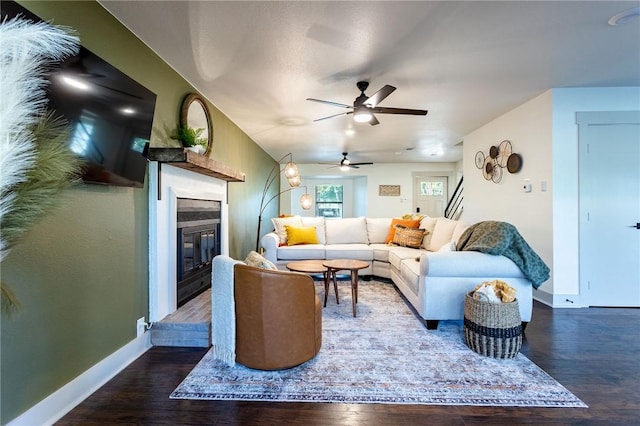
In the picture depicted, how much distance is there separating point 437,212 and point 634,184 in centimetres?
557

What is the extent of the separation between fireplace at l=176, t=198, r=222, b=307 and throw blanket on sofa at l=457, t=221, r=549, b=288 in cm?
273

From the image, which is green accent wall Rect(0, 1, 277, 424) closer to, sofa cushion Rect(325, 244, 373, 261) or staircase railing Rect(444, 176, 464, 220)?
sofa cushion Rect(325, 244, 373, 261)

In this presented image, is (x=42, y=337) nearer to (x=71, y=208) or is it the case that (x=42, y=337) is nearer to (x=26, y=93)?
(x=71, y=208)

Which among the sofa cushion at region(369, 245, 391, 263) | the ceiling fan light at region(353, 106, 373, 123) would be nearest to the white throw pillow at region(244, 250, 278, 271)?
the ceiling fan light at region(353, 106, 373, 123)

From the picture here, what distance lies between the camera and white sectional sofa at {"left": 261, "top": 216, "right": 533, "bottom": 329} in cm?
258

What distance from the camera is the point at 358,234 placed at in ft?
16.9

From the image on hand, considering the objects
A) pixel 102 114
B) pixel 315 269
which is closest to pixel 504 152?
pixel 315 269

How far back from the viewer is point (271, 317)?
1.89 meters

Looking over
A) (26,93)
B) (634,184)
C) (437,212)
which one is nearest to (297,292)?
(26,93)

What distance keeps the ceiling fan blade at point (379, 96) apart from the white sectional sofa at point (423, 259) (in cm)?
151

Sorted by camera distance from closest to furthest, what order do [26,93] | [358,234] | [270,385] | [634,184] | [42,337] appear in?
[26,93]
[42,337]
[270,385]
[634,184]
[358,234]

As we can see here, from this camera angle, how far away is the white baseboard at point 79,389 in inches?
55.9

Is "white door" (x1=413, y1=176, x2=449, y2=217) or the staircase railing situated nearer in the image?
the staircase railing

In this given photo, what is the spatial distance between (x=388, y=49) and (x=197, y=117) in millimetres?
2025
